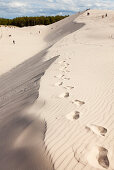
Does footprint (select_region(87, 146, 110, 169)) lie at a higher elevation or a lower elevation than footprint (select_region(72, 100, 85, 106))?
higher

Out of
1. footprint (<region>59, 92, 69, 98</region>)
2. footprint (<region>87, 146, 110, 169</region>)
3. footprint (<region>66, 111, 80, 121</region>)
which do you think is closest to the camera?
footprint (<region>87, 146, 110, 169</region>)

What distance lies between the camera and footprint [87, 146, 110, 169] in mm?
2853

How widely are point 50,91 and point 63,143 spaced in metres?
2.70

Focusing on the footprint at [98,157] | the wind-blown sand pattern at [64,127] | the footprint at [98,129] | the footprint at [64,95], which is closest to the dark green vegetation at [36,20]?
the wind-blown sand pattern at [64,127]

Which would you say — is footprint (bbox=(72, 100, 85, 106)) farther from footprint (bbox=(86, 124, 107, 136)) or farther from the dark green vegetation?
the dark green vegetation

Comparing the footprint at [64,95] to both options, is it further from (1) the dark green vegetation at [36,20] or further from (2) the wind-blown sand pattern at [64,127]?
(1) the dark green vegetation at [36,20]

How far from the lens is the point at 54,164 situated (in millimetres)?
2818

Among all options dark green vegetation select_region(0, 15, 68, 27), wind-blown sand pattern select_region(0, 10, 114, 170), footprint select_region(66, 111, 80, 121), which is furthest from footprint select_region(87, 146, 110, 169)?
dark green vegetation select_region(0, 15, 68, 27)

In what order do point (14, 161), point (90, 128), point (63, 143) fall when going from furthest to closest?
point (90, 128) → point (63, 143) → point (14, 161)

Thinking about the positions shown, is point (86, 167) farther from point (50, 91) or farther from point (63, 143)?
point (50, 91)

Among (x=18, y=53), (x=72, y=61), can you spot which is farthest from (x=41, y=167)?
(x=18, y=53)

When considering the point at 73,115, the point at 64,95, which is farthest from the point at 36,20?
the point at 73,115

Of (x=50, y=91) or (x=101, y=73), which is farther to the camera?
(x=101, y=73)

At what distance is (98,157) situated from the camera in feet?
9.81
